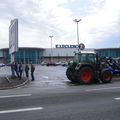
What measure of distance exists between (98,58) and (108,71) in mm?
1290

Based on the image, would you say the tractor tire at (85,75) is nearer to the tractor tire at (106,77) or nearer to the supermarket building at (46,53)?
the tractor tire at (106,77)

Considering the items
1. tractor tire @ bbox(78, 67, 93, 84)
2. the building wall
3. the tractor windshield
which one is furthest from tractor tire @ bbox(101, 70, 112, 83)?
the building wall

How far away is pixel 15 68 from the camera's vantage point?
32.5 meters

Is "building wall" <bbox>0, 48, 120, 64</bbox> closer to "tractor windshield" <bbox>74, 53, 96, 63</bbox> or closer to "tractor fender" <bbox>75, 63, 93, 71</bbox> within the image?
"tractor windshield" <bbox>74, 53, 96, 63</bbox>

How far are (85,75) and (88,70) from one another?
0.45 metres

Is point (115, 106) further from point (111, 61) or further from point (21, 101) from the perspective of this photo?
point (111, 61)

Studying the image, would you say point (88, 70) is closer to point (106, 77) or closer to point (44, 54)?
point (106, 77)

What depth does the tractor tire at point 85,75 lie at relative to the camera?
26.0 metres

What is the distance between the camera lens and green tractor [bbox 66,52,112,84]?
1032 inches

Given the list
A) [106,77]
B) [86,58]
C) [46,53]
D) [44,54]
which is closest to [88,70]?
[86,58]

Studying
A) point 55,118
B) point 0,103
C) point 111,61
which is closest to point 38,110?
point 55,118

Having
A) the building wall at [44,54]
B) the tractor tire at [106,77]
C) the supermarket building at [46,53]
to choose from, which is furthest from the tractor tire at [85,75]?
the building wall at [44,54]

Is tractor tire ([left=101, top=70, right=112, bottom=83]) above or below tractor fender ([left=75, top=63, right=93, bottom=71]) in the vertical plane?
below

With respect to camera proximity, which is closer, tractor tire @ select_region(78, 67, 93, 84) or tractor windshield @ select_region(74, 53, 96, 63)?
tractor tire @ select_region(78, 67, 93, 84)
